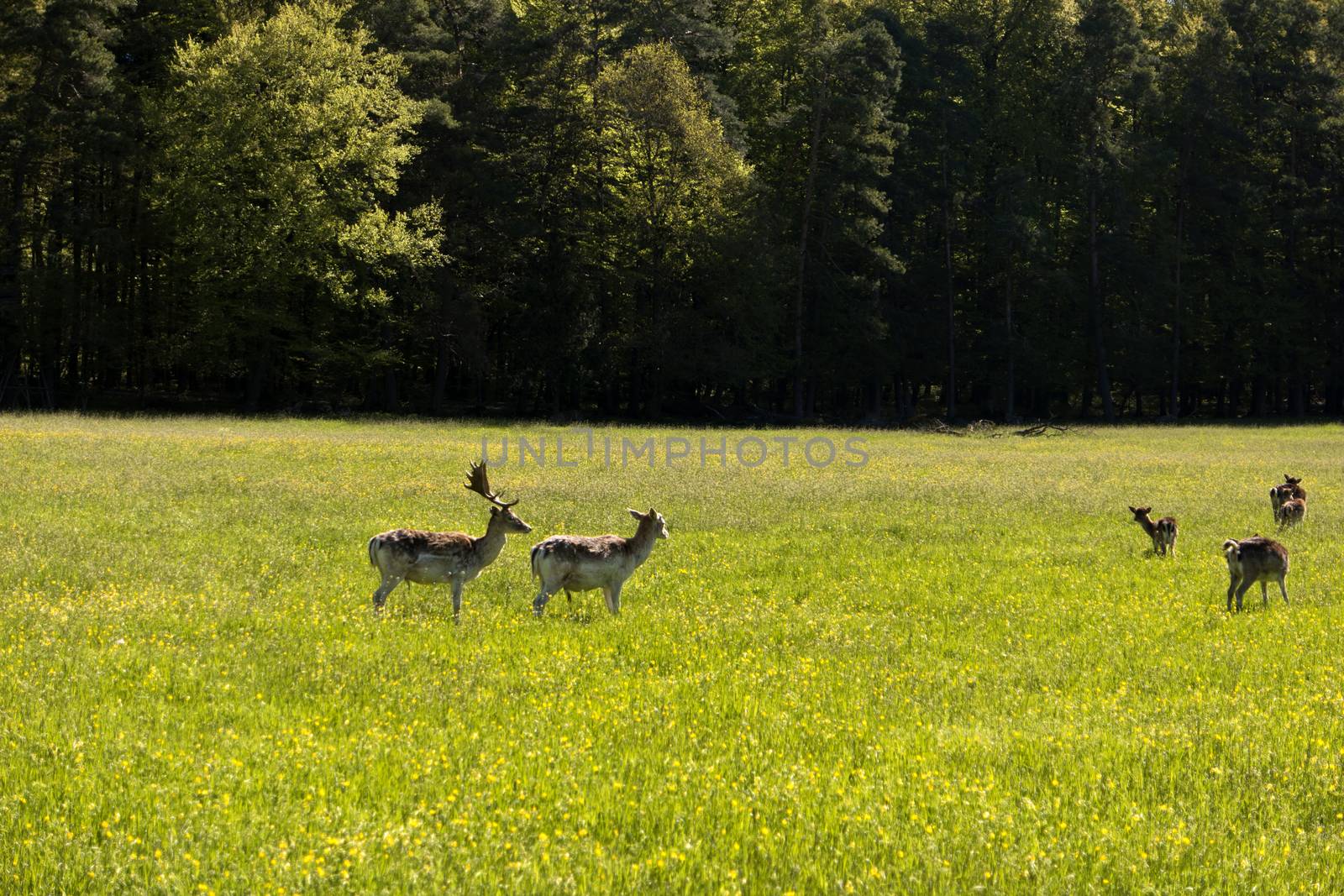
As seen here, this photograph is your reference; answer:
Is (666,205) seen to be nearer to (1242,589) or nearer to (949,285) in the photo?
(949,285)

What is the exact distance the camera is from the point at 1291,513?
19516 mm

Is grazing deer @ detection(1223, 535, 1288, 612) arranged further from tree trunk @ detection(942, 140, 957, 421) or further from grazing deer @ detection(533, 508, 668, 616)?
tree trunk @ detection(942, 140, 957, 421)

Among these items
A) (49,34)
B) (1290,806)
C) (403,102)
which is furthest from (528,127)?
(1290,806)

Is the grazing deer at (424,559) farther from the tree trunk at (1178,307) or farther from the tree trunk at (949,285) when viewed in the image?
the tree trunk at (1178,307)

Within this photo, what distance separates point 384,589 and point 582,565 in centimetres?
240

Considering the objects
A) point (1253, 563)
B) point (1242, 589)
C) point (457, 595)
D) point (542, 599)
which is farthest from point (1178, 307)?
point (457, 595)

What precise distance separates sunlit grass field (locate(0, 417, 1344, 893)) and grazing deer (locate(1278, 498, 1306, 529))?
456 millimetres

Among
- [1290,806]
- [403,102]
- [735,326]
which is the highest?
[403,102]

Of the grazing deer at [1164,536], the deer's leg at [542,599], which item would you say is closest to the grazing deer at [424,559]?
the deer's leg at [542,599]

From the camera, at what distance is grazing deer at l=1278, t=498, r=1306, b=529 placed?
768 inches

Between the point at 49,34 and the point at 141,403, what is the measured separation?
17694 millimetres

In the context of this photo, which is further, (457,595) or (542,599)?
(542,599)

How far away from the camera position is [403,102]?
50094 millimetres

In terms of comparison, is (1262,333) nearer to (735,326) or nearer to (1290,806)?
(735,326)
